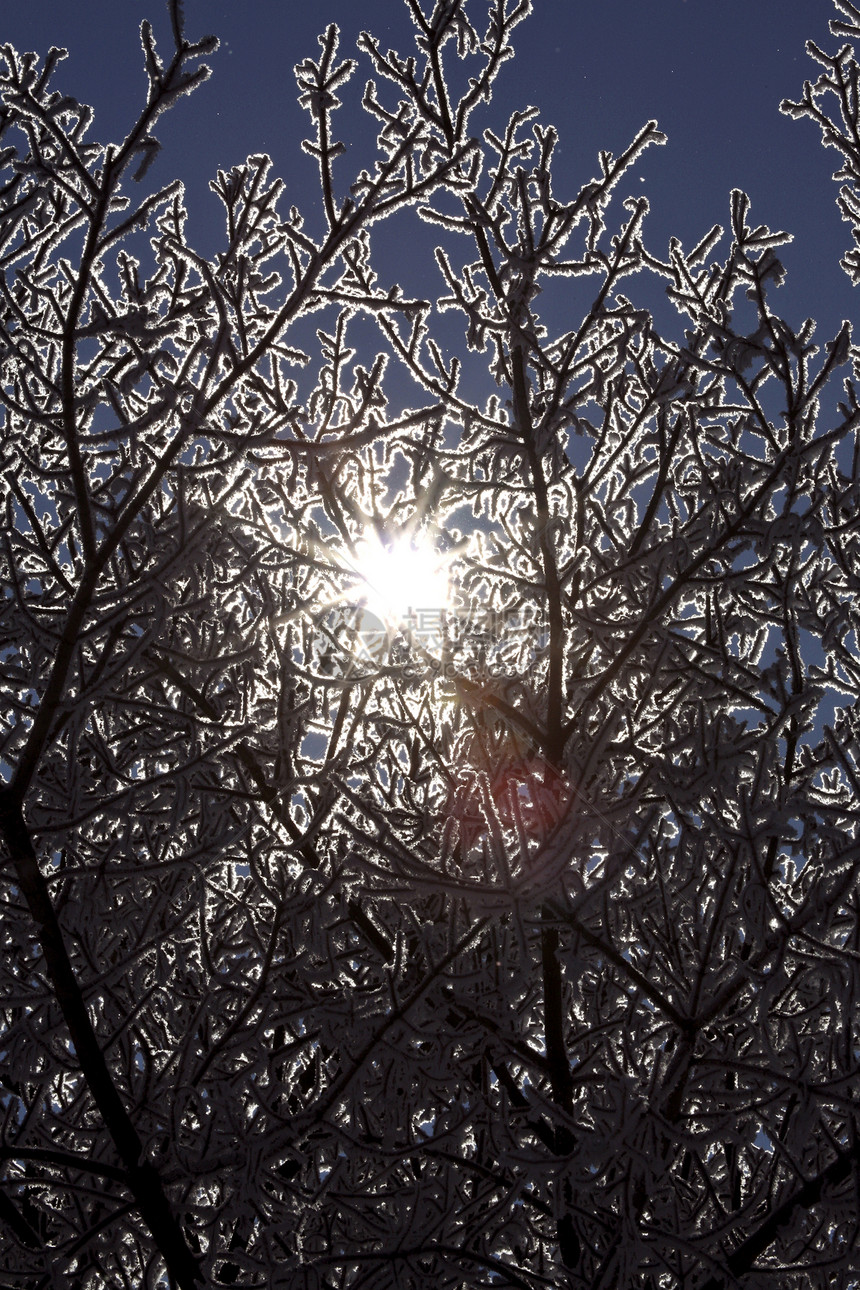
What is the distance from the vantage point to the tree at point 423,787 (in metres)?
2.40

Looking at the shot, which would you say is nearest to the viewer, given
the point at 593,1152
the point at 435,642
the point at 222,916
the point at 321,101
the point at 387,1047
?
the point at 593,1152

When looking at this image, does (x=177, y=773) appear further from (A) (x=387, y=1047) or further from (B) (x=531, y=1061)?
(B) (x=531, y=1061)

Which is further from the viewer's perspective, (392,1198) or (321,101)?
(392,1198)

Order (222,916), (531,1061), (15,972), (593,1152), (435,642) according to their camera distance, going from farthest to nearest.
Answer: (222,916) → (15,972) → (435,642) → (531,1061) → (593,1152)

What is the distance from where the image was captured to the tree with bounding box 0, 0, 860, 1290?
2396mm

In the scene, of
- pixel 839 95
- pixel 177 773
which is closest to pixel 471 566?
pixel 177 773

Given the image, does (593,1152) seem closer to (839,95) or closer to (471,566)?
(471,566)

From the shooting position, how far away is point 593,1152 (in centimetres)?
224

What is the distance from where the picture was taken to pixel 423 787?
13.0ft

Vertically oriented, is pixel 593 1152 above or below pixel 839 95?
below

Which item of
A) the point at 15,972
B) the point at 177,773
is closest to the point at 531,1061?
the point at 177,773

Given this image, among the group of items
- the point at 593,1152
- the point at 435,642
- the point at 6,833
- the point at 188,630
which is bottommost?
the point at 593,1152

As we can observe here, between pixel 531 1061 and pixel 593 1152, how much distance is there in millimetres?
591

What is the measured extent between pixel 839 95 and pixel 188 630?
336cm
